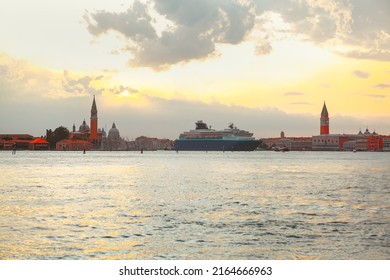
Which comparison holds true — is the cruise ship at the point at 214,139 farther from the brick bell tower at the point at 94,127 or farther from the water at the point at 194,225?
the water at the point at 194,225

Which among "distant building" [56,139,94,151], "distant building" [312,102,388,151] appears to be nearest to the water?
"distant building" [56,139,94,151]

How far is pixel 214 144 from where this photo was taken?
133 meters

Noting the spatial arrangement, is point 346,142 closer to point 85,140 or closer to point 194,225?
point 85,140

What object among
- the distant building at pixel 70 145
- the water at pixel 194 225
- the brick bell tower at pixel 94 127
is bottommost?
the water at pixel 194 225

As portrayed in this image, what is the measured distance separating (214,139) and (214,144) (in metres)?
1.22

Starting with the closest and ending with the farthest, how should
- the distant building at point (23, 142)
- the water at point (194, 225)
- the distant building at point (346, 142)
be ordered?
the water at point (194, 225), the distant building at point (23, 142), the distant building at point (346, 142)

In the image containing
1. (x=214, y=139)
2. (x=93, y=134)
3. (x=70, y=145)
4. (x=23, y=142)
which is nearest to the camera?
(x=214, y=139)

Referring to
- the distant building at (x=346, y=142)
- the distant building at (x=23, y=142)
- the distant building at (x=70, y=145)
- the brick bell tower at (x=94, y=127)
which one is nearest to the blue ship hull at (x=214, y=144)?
the distant building at (x=70, y=145)

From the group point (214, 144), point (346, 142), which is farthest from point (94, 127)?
point (346, 142)

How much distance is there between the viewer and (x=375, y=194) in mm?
25000

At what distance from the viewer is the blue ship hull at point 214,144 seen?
13275 centimetres
